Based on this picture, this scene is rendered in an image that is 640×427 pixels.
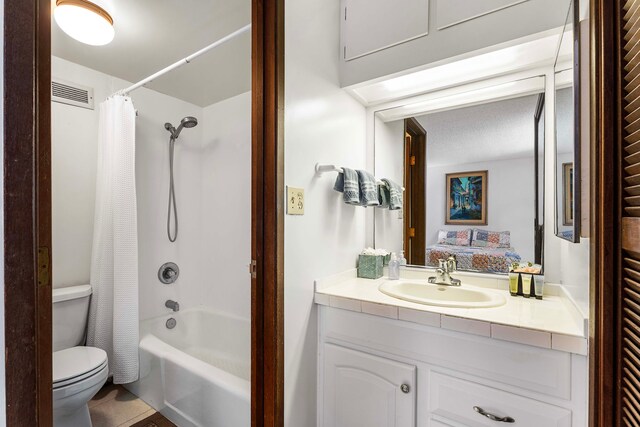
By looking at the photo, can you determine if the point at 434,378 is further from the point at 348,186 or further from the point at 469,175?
the point at 469,175

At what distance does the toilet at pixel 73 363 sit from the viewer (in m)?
1.26

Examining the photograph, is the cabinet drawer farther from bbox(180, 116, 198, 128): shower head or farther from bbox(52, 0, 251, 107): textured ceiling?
bbox(180, 116, 198, 128): shower head

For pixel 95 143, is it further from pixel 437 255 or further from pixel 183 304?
pixel 437 255

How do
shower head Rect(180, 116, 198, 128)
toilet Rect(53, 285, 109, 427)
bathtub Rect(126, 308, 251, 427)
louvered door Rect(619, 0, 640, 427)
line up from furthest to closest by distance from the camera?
shower head Rect(180, 116, 198, 128) < bathtub Rect(126, 308, 251, 427) < toilet Rect(53, 285, 109, 427) < louvered door Rect(619, 0, 640, 427)

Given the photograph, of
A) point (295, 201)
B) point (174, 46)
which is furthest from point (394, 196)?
point (174, 46)

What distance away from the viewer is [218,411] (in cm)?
141

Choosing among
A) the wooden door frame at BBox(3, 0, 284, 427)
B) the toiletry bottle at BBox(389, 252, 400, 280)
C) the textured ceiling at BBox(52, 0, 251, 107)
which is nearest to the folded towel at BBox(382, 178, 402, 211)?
the toiletry bottle at BBox(389, 252, 400, 280)

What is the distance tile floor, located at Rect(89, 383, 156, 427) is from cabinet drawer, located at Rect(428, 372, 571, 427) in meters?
1.59

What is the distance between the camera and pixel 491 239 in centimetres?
154

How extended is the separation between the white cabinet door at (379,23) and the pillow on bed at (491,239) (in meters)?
1.07

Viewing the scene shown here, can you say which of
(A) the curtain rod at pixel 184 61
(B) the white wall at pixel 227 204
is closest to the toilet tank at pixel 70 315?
(B) the white wall at pixel 227 204

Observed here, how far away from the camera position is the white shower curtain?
170 centimetres

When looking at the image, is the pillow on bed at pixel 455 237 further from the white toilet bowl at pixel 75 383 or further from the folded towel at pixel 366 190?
the white toilet bowl at pixel 75 383

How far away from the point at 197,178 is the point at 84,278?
101 cm
